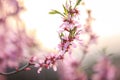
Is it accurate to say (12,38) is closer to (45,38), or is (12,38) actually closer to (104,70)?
(45,38)

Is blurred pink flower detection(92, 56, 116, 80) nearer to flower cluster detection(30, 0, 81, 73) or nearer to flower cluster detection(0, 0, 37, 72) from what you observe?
flower cluster detection(0, 0, 37, 72)

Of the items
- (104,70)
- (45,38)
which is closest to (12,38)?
(45,38)

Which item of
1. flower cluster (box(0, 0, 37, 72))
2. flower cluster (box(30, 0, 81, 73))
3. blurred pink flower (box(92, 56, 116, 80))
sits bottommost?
blurred pink flower (box(92, 56, 116, 80))

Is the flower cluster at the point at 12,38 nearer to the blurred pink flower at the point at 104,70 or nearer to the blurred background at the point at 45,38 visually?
the blurred background at the point at 45,38


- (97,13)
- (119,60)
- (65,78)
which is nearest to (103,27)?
(97,13)

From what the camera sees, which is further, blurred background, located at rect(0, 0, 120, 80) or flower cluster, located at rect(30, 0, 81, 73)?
blurred background, located at rect(0, 0, 120, 80)

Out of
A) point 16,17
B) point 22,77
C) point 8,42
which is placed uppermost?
point 16,17

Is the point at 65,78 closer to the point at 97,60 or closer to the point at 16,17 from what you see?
the point at 97,60

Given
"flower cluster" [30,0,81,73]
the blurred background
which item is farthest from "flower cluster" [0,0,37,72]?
"flower cluster" [30,0,81,73]
